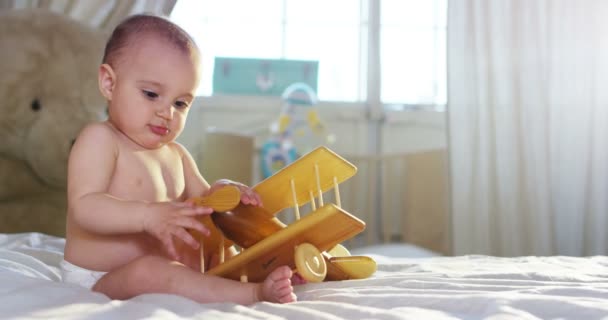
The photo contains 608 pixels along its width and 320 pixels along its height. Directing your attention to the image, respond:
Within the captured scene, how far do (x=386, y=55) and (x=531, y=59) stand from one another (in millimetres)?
869

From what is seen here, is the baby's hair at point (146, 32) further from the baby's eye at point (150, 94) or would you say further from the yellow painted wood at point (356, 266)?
the yellow painted wood at point (356, 266)

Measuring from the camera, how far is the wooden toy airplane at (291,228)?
0.82 meters

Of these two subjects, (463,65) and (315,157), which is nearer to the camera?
(315,157)

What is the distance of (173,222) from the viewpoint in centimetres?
81

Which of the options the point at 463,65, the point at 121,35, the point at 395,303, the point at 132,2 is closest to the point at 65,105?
the point at 132,2

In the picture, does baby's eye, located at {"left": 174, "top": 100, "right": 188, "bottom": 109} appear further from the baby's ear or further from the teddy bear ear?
the teddy bear ear

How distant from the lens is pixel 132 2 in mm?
2096

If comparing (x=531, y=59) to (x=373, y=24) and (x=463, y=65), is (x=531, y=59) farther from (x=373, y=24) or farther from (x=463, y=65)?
(x=373, y=24)

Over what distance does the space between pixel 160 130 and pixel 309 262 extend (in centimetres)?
34

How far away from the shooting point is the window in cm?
321

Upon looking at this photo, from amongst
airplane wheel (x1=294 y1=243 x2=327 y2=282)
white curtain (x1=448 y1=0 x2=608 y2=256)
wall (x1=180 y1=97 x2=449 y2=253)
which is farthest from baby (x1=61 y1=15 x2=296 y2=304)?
wall (x1=180 y1=97 x2=449 y2=253)

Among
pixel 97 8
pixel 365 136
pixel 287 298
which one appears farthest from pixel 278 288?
pixel 365 136

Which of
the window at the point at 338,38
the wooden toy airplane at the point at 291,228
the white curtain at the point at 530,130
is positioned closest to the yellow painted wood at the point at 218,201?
the wooden toy airplane at the point at 291,228

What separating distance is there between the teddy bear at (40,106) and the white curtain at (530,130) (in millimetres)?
1433
